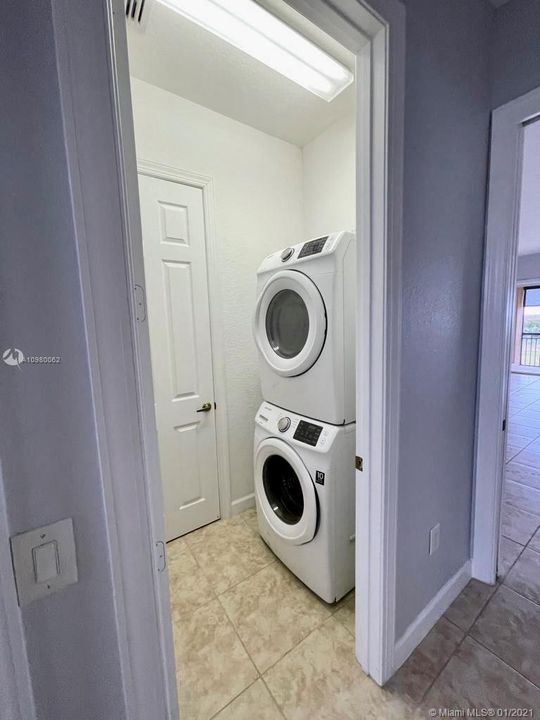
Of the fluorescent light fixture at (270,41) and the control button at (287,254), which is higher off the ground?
the fluorescent light fixture at (270,41)

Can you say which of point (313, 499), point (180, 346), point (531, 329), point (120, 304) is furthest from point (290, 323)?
point (531, 329)

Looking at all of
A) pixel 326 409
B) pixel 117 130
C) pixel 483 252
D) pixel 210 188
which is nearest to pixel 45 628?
pixel 117 130

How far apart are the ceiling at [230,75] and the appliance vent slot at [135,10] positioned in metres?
0.03

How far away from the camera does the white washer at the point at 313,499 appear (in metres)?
1.31

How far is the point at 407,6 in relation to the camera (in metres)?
0.90

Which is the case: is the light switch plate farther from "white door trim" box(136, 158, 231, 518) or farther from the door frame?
"white door trim" box(136, 158, 231, 518)

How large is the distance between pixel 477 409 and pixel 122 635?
1567 mm

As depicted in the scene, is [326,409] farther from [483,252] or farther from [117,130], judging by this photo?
[117,130]

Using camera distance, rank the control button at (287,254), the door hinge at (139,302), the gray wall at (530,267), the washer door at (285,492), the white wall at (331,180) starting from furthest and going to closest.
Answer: the gray wall at (530,267) < the white wall at (331,180) < the control button at (287,254) < the washer door at (285,492) < the door hinge at (139,302)

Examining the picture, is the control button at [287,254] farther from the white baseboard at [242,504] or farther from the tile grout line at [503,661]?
the tile grout line at [503,661]

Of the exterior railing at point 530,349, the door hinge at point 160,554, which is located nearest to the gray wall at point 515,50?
the door hinge at point 160,554

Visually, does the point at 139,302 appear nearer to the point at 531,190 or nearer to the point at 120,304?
the point at 120,304

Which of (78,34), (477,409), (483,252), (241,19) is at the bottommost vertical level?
(477,409)

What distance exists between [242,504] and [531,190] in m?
4.17
